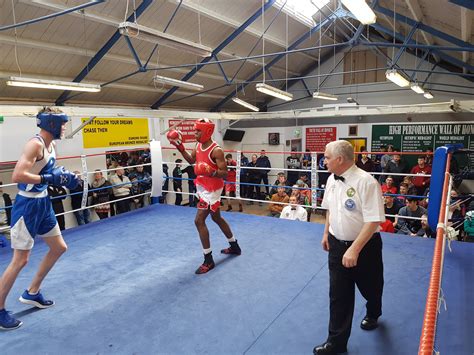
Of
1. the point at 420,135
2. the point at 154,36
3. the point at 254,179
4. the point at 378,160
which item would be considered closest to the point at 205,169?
the point at 154,36

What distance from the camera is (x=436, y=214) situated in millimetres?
2566

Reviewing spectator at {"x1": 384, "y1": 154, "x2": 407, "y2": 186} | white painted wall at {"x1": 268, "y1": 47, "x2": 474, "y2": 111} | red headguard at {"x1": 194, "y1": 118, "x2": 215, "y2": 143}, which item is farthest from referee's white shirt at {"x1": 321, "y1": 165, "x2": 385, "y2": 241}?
white painted wall at {"x1": 268, "y1": 47, "x2": 474, "y2": 111}

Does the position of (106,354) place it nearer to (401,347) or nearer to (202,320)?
(202,320)

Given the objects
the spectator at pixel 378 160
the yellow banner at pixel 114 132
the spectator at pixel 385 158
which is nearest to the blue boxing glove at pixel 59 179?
the yellow banner at pixel 114 132

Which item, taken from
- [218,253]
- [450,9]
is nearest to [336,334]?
[218,253]

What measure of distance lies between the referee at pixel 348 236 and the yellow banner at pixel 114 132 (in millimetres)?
6423

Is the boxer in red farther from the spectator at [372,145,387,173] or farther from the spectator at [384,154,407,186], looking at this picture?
the spectator at [372,145,387,173]

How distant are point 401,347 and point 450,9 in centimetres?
538

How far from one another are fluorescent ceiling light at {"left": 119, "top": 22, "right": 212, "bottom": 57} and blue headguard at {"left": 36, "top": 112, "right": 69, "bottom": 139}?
165 cm

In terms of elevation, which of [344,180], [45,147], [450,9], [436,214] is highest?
[450,9]

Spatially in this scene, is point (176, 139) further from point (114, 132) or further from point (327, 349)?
point (114, 132)

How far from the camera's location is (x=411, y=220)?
4.08 meters

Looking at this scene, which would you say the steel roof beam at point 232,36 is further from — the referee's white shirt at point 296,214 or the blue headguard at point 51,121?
the blue headguard at point 51,121

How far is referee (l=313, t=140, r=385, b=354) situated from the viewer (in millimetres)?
1546
